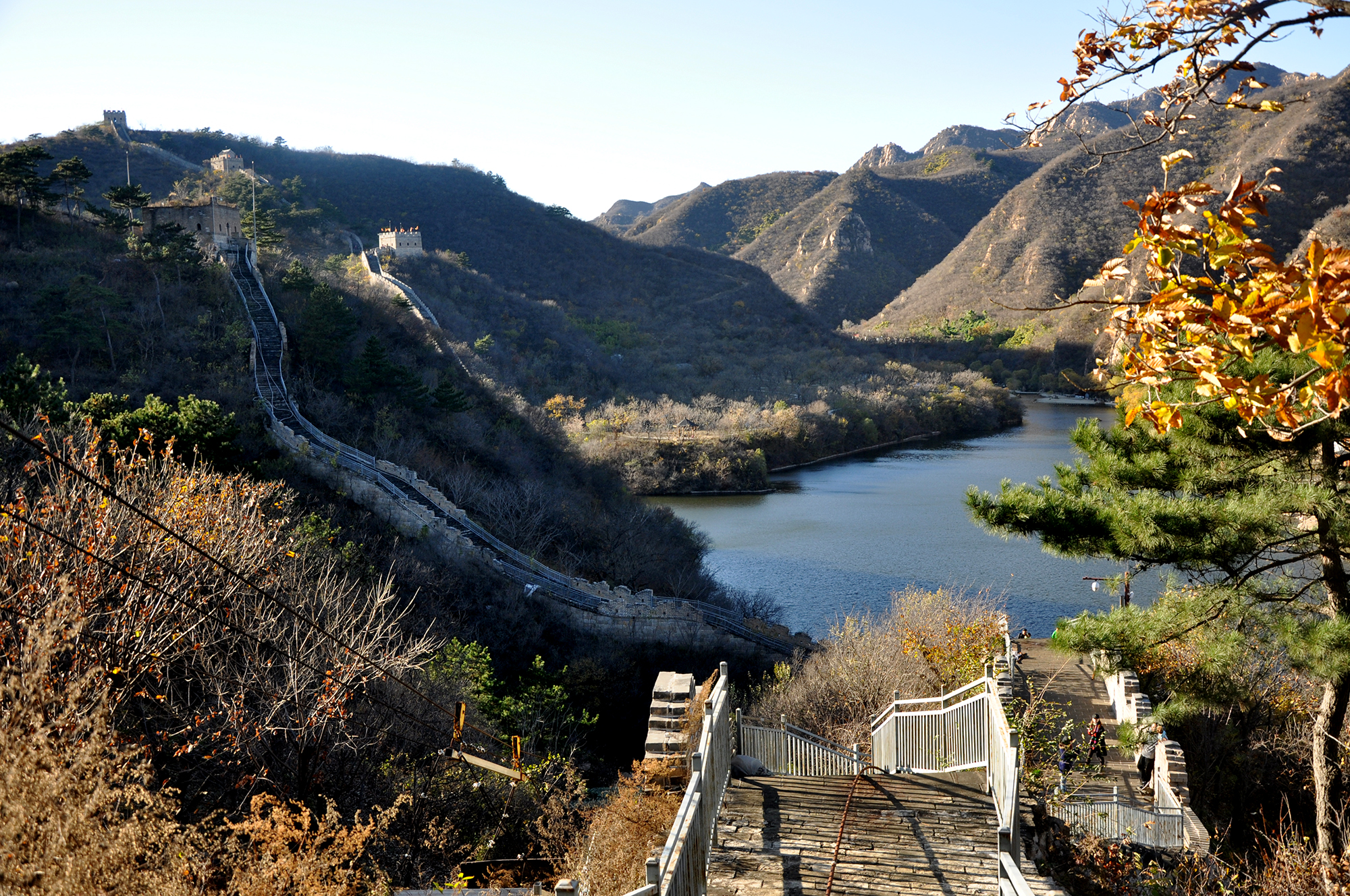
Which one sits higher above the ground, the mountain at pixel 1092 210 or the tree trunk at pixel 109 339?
the mountain at pixel 1092 210

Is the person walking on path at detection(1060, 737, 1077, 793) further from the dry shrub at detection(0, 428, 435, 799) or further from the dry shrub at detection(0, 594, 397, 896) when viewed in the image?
the dry shrub at detection(0, 428, 435, 799)

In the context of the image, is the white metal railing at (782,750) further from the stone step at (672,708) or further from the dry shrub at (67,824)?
the dry shrub at (67,824)

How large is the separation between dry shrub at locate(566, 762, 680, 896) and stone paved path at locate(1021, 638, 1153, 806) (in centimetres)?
565

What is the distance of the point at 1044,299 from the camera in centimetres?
8050

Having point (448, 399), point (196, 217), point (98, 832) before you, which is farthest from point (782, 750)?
point (196, 217)

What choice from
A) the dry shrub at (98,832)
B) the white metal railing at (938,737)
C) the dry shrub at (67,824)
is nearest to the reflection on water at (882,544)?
the white metal railing at (938,737)

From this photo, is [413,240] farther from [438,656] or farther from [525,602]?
[438,656]

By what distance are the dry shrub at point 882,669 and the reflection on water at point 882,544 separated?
279 inches

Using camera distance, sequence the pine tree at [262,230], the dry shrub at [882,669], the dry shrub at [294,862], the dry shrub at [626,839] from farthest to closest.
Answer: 1. the pine tree at [262,230]
2. the dry shrub at [882,669]
3. the dry shrub at [626,839]
4. the dry shrub at [294,862]

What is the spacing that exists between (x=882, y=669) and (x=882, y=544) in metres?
18.7

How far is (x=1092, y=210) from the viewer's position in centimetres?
9312

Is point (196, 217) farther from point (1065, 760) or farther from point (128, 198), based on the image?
point (1065, 760)

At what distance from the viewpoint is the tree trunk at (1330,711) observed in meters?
9.16

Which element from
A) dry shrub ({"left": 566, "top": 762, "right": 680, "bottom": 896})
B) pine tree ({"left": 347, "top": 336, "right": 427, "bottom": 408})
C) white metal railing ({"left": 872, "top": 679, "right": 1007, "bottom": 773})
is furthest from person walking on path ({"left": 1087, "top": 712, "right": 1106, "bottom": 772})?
pine tree ({"left": 347, "top": 336, "right": 427, "bottom": 408})
